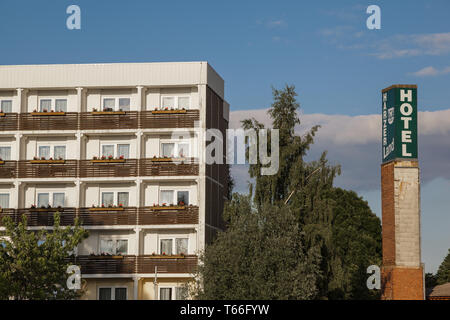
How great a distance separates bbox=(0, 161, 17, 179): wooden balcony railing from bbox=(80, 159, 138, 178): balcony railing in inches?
190

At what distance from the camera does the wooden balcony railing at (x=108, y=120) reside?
5844 cm

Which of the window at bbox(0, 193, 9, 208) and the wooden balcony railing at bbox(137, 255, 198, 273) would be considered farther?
the window at bbox(0, 193, 9, 208)

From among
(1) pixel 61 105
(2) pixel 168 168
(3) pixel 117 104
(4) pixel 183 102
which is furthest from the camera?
(1) pixel 61 105

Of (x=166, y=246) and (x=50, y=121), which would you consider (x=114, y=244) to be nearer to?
(x=166, y=246)

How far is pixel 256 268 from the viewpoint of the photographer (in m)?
47.2

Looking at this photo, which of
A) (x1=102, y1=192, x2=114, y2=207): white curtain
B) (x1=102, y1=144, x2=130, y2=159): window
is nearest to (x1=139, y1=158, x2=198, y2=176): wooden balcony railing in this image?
(x1=102, y1=144, x2=130, y2=159): window

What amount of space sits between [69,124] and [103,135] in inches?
97.3

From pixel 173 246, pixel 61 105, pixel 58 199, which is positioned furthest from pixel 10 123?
pixel 173 246

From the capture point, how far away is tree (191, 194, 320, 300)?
46969mm

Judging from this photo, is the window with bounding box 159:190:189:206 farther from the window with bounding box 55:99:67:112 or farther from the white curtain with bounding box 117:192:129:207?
the window with bounding box 55:99:67:112

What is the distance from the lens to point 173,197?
58.3 meters

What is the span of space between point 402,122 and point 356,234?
27060mm
